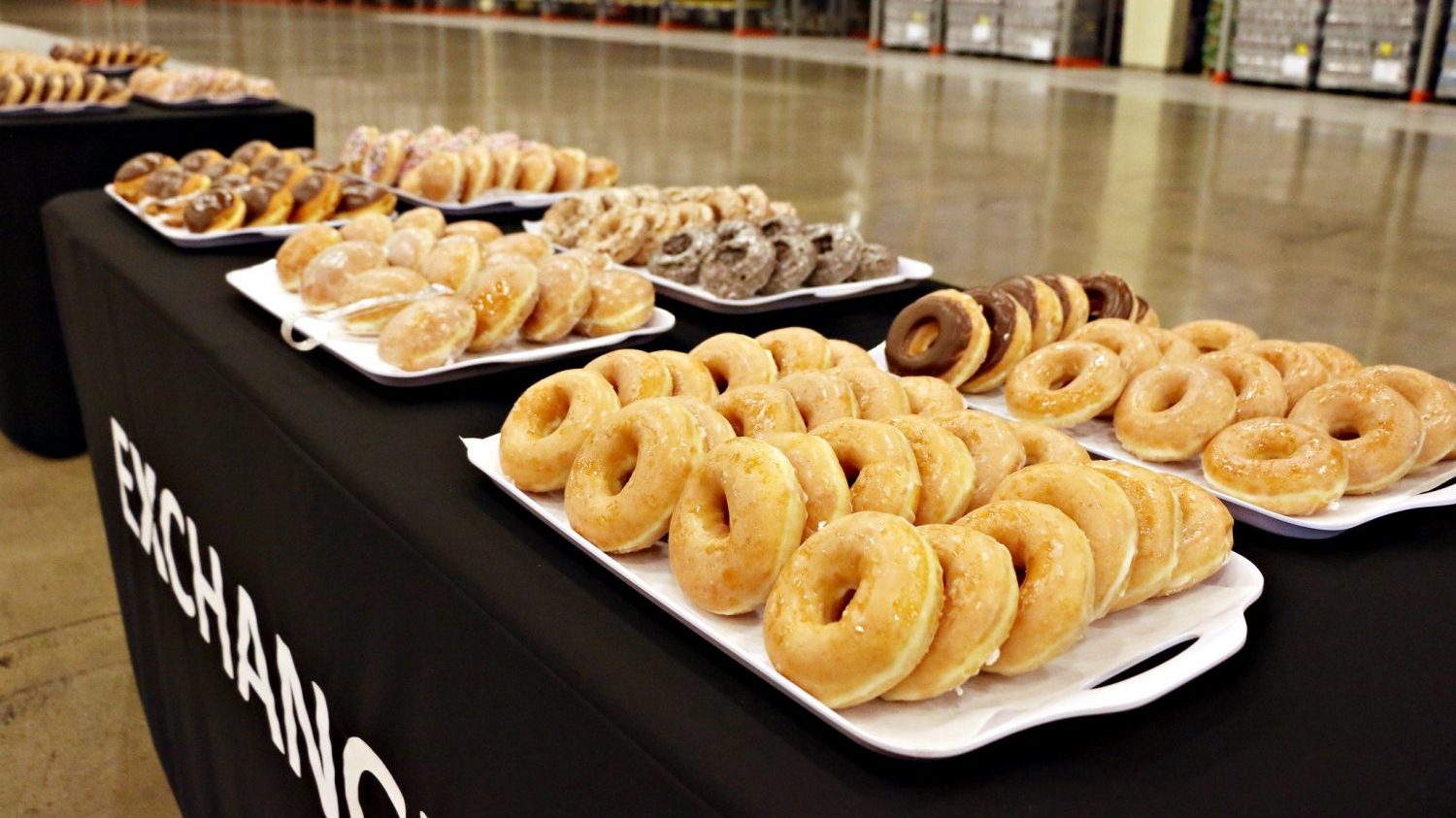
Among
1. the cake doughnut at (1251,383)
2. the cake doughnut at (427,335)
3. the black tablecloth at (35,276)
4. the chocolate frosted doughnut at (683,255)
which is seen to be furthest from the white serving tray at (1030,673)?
the black tablecloth at (35,276)

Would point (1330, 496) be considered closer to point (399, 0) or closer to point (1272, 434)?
point (1272, 434)

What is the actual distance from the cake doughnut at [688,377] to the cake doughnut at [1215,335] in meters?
0.74

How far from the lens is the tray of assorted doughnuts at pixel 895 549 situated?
2.77ft

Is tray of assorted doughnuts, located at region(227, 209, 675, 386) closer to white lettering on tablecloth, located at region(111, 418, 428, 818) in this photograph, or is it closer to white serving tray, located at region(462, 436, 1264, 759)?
white lettering on tablecloth, located at region(111, 418, 428, 818)

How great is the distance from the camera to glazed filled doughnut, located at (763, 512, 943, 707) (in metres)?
0.83

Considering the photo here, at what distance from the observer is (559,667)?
93cm

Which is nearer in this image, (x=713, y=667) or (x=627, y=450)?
(x=713, y=667)

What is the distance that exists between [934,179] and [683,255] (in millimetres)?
6505

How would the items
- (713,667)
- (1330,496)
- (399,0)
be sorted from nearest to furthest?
(713,667) < (1330,496) < (399,0)

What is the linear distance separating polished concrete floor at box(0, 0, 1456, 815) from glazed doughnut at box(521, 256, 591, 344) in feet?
4.76

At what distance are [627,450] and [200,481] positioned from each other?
1.01 metres

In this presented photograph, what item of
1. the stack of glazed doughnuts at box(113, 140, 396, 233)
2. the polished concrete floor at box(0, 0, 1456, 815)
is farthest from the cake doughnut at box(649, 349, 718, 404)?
the polished concrete floor at box(0, 0, 1456, 815)

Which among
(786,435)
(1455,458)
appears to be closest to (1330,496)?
(1455,458)

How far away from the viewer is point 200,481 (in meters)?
1.79
